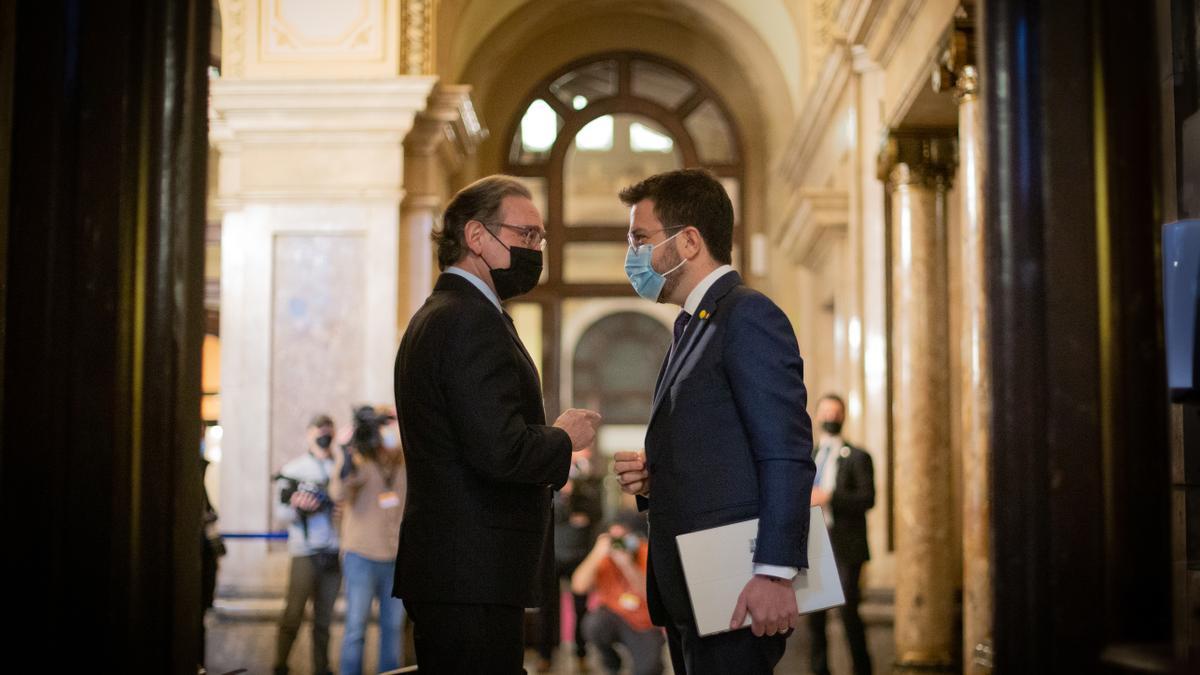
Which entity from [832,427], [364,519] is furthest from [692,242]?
[832,427]

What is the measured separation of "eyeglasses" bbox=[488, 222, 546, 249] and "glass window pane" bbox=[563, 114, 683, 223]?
15288 millimetres

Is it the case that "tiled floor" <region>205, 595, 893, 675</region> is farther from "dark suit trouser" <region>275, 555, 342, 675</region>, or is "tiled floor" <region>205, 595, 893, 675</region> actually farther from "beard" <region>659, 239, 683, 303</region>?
"beard" <region>659, 239, 683, 303</region>

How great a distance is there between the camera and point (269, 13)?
38.4 ft

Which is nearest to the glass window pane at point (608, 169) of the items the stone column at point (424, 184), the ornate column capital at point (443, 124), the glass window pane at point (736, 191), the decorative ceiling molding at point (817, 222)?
the glass window pane at point (736, 191)

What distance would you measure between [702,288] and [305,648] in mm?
7525

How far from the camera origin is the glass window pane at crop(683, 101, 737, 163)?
18.6m

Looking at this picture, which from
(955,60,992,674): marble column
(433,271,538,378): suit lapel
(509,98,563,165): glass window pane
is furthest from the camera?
(509,98,563,165): glass window pane

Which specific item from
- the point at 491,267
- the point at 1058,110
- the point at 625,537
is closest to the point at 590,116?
the point at 625,537

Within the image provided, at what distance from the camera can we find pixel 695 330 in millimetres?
3098

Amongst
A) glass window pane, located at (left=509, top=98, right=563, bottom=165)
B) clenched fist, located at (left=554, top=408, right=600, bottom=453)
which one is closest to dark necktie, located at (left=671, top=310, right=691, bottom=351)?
clenched fist, located at (left=554, top=408, right=600, bottom=453)

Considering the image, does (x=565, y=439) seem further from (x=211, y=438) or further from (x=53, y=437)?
(x=211, y=438)

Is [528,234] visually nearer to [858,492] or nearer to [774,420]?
[774,420]

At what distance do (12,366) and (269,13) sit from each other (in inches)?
402

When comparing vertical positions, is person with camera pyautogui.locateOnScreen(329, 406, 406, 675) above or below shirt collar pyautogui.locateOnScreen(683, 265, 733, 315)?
below
